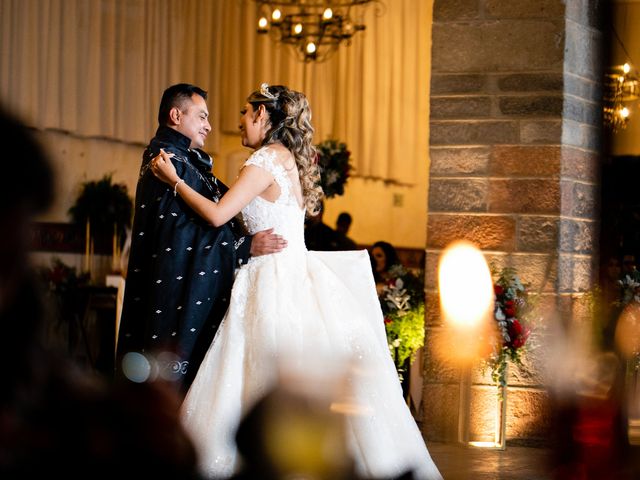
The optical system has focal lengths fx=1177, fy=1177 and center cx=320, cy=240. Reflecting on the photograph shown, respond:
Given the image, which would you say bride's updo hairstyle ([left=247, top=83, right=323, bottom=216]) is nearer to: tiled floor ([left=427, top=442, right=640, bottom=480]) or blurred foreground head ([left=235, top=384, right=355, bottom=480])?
tiled floor ([left=427, top=442, right=640, bottom=480])

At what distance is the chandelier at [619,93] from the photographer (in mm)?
6282

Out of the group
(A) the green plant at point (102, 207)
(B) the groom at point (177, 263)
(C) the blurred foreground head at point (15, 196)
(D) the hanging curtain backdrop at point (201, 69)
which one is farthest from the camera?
(A) the green plant at point (102, 207)

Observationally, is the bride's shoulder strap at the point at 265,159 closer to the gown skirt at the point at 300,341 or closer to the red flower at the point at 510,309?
the gown skirt at the point at 300,341

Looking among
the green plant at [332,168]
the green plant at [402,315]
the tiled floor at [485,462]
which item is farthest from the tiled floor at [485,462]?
the green plant at [332,168]

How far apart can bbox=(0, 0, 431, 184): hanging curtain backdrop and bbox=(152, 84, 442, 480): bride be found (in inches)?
156

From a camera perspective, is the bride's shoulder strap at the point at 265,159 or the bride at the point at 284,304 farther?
the bride's shoulder strap at the point at 265,159

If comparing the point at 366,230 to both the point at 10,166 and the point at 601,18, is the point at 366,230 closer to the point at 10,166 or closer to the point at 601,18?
the point at 601,18

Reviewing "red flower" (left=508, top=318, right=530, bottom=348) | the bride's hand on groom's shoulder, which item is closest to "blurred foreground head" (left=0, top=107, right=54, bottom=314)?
the bride's hand on groom's shoulder

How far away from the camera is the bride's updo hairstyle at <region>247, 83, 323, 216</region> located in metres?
4.41

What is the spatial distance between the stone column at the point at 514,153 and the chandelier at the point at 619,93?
106 mm

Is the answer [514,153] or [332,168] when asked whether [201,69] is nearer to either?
[332,168]

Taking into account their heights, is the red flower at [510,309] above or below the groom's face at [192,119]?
below

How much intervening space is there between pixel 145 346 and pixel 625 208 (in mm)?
3482

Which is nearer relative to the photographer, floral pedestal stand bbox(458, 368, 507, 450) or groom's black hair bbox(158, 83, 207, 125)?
groom's black hair bbox(158, 83, 207, 125)
